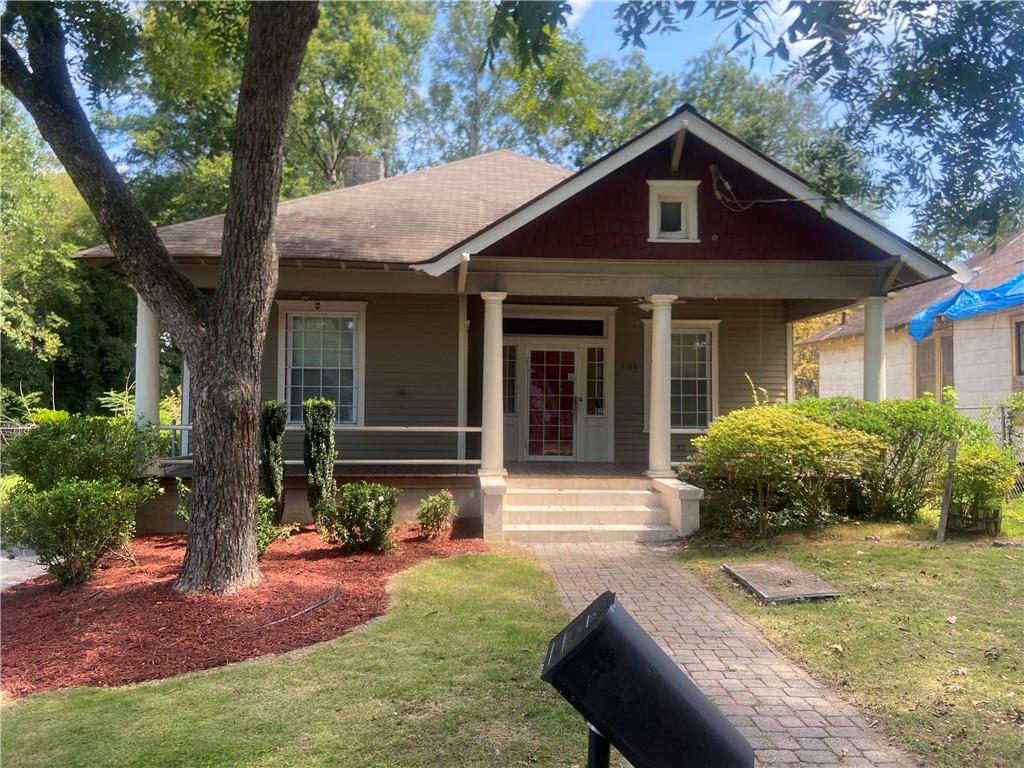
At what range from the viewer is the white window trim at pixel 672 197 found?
981cm

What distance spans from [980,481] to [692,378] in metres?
5.12

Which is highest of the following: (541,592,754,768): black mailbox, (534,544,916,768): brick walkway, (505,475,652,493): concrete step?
(541,592,754,768): black mailbox

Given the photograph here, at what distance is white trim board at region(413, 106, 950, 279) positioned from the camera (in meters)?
9.18

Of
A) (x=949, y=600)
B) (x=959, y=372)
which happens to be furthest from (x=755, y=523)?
(x=959, y=372)

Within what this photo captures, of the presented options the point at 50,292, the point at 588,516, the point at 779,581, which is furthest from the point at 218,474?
the point at 50,292


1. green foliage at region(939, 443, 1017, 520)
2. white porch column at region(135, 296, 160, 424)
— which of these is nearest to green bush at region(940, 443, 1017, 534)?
green foliage at region(939, 443, 1017, 520)

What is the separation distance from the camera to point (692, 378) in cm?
1288

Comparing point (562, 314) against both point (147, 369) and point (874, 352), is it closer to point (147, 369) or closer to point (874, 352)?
point (874, 352)

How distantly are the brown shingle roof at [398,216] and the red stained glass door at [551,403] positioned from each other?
262 centimetres

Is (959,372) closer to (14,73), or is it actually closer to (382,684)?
(382,684)

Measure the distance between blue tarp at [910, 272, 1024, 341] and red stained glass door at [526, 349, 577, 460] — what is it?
873cm

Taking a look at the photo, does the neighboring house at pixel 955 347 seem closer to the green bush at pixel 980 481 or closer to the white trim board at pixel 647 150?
the white trim board at pixel 647 150

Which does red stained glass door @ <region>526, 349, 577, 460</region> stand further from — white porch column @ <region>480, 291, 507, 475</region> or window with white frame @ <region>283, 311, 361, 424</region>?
window with white frame @ <region>283, 311, 361, 424</region>

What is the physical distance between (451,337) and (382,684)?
7989mm
